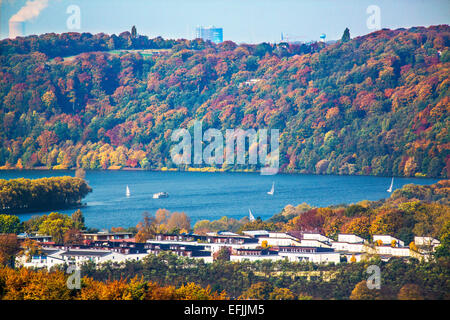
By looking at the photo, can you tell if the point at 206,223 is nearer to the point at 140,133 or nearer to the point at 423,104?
the point at 423,104

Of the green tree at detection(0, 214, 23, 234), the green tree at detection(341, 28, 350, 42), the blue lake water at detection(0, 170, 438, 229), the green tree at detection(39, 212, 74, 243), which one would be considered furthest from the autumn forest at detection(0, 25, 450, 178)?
the green tree at detection(0, 214, 23, 234)

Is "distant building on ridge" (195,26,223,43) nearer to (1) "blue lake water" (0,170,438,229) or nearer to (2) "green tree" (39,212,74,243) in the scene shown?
(1) "blue lake water" (0,170,438,229)

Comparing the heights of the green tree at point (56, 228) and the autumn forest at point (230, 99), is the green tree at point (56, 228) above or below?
below

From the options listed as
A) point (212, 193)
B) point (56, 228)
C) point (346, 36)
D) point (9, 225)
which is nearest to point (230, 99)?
point (346, 36)

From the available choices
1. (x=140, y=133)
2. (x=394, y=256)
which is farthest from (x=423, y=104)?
(x=394, y=256)

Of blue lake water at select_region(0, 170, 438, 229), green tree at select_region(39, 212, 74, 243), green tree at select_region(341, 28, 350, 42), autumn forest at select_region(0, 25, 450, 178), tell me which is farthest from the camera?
green tree at select_region(341, 28, 350, 42)

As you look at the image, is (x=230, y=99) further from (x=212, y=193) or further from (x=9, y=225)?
(x=9, y=225)

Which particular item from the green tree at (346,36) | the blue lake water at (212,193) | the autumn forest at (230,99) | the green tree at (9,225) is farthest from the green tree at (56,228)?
the green tree at (346,36)

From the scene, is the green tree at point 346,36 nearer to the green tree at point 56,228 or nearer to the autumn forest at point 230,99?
the autumn forest at point 230,99
